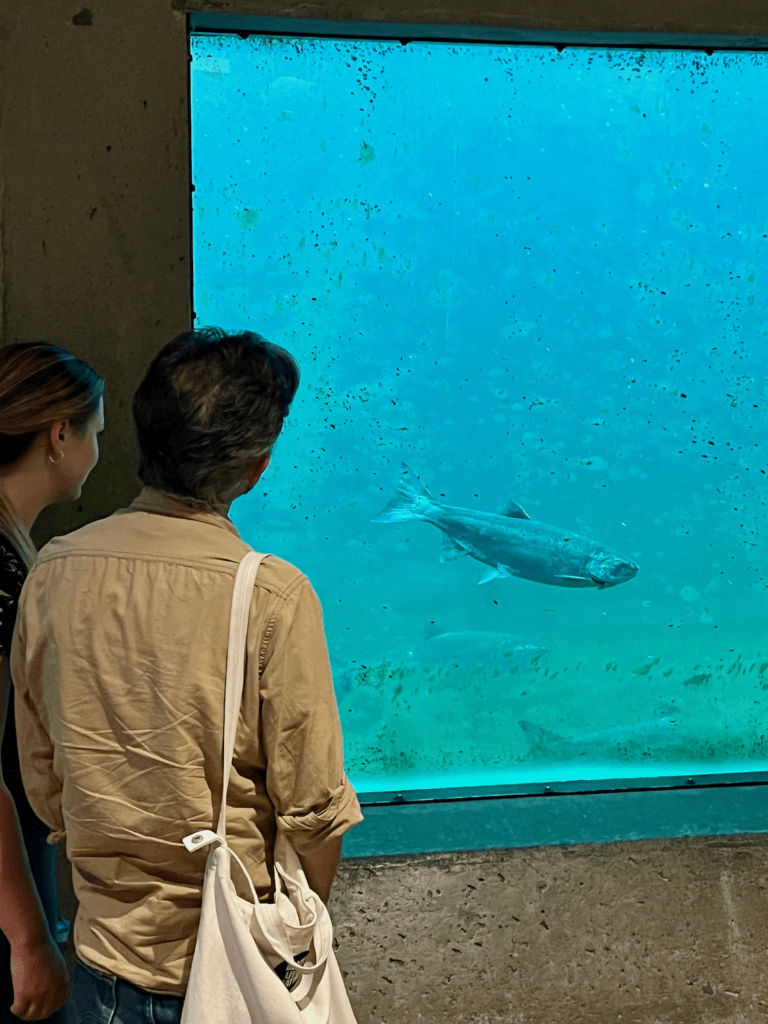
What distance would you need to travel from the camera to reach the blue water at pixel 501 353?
4082 millimetres

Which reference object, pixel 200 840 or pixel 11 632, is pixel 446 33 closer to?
pixel 11 632

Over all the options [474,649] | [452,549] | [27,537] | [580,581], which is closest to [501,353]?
[474,649]

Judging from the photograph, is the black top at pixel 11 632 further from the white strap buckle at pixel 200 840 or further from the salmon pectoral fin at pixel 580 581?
the salmon pectoral fin at pixel 580 581

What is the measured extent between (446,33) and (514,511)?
2.06 meters

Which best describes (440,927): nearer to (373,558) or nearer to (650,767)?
(650,767)

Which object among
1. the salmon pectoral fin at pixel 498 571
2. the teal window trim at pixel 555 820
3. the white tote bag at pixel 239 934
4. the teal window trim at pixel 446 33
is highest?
the teal window trim at pixel 446 33

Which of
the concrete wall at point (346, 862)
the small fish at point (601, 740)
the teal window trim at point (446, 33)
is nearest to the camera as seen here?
the concrete wall at point (346, 862)

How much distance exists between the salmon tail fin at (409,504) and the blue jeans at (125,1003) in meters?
2.97

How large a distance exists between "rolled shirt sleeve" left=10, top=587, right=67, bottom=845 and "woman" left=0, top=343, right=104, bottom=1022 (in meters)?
0.09

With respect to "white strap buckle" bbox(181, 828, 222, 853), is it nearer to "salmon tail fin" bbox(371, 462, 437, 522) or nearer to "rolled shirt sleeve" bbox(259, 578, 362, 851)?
"rolled shirt sleeve" bbox(259, 578, 362, 851)

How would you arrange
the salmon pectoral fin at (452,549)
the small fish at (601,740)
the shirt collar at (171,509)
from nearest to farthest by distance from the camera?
the shirt collar at (171,509)
the salmon pectoral fin at (452,549)
the small fish at (601,740)

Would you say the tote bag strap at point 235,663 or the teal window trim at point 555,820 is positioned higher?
the tote bag strap at point 235,663

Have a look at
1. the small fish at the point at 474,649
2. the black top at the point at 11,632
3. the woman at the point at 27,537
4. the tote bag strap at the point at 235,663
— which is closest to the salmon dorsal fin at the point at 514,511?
the small fish at the point at 474,649

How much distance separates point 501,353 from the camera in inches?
275
